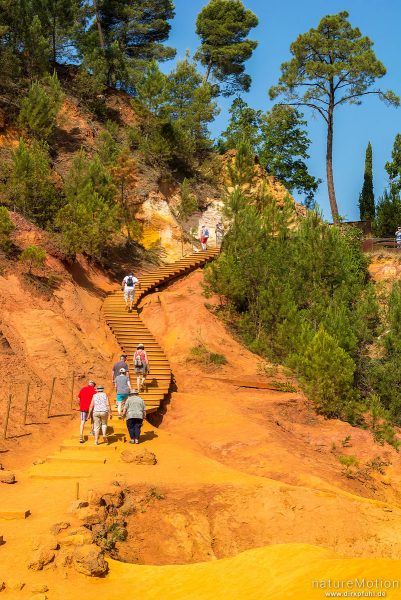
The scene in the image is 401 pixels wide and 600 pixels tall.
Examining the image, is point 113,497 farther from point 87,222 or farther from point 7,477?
point 87,222

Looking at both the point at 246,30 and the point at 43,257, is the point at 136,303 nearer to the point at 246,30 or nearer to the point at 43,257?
the point at 43,257

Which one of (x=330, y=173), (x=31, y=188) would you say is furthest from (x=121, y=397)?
(x=330, y=173)

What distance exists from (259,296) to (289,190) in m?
24.2

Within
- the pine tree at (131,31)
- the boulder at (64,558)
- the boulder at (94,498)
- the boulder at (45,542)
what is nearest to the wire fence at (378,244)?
the pine tree at (131,31)

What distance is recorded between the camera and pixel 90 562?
7996mm

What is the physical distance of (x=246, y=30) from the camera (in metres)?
49.0

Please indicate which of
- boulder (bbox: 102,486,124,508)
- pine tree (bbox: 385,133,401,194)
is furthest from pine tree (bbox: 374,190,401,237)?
boulder (bbox: 102,486,124,508)

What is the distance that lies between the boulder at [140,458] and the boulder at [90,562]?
4.92 meters

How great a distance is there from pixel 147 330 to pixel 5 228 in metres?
6.28

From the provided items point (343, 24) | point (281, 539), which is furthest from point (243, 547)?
point (343, 24)

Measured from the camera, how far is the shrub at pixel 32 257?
20.5 m

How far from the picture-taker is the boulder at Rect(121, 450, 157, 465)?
1321 centimetres

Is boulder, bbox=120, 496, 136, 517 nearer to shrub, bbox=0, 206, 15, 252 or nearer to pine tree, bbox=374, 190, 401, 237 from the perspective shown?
shrub, bbox=0, 206, 15, 252

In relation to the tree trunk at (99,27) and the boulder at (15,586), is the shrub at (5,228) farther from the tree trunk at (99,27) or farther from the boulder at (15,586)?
the tree trunk at (99,27)
